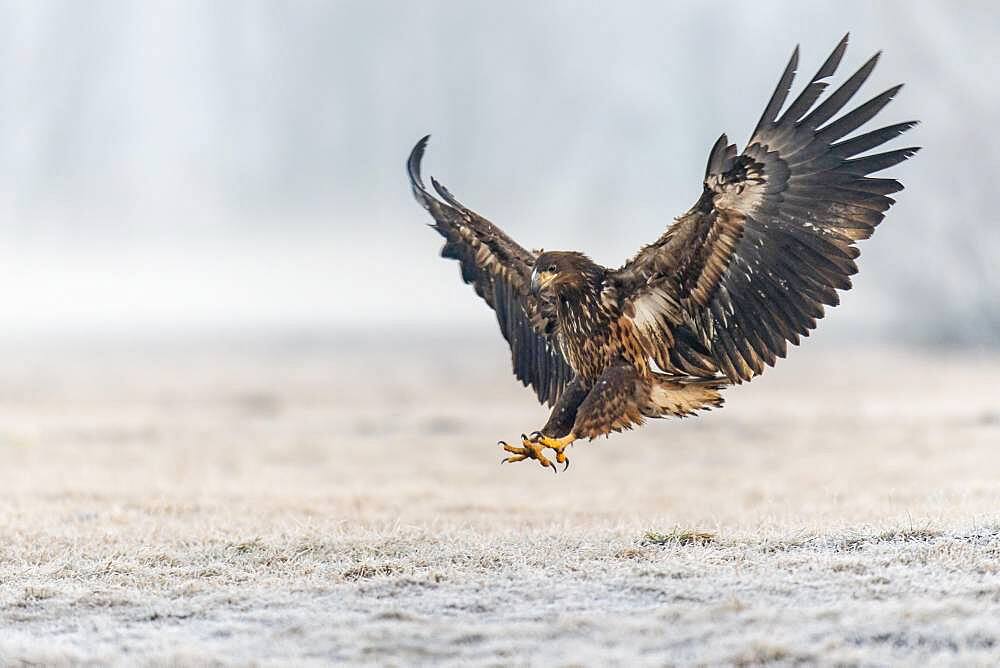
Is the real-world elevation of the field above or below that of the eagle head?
below

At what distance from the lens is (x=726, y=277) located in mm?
9312

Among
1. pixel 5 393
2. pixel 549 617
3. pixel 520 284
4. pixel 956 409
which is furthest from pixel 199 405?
pixel 549 617

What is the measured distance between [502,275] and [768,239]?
248cm

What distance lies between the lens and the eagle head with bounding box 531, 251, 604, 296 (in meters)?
9.38

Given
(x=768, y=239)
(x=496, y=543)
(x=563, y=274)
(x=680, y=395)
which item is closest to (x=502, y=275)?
(x=563, y=274)

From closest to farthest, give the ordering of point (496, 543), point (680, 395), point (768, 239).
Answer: point (768, 239) < point (680, 395) < point (496, 543)

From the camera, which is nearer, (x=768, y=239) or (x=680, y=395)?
(x=768, y=239)

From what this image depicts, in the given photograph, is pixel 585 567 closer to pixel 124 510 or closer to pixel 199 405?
pixel 124 510

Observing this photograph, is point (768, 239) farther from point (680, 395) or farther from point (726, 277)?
point (680, 395)

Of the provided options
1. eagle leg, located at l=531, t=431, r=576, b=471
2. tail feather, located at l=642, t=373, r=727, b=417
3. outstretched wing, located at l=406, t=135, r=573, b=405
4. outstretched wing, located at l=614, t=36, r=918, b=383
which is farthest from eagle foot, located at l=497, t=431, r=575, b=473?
outstretched wing, located at l=406, t=135, r=573, b=405

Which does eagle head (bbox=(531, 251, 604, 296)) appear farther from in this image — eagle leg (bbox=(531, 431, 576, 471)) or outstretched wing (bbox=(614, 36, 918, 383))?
eagle leg (bbox=(531, 431, 576, 471))

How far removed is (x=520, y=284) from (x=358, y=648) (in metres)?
4.11

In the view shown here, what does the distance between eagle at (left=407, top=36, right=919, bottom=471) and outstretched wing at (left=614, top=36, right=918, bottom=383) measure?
0.03 feet

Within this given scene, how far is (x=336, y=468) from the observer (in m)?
23.2
